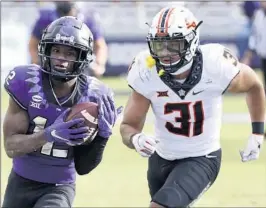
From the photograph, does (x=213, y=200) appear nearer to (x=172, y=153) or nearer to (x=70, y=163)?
(x=172, y=153)

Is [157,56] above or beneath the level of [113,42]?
above

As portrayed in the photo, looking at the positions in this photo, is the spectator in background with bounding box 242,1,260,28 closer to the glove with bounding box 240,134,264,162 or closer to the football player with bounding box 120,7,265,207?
the glove with bounding box 240,134,264,162

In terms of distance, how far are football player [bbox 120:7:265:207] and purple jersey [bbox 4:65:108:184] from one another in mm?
401

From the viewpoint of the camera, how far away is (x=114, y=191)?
7359mm

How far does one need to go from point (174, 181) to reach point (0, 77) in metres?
9.90

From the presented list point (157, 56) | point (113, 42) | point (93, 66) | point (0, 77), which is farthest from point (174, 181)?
point (113, 42)

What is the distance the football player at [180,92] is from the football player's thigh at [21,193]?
2.18ft

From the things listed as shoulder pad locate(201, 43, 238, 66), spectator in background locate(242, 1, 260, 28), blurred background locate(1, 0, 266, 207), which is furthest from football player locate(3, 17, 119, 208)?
spectator in background locate(242, 1, 260, 28)

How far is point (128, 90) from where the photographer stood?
46.4 feet

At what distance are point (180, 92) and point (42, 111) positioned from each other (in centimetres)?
92

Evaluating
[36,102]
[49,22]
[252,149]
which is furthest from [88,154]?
[49,22]

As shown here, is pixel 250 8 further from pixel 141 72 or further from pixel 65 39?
pixel 65 39

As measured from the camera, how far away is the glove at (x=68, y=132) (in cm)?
436

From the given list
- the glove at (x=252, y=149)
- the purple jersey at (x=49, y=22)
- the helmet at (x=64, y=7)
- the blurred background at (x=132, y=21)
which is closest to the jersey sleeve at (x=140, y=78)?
the glove at (x=252, y=149)
